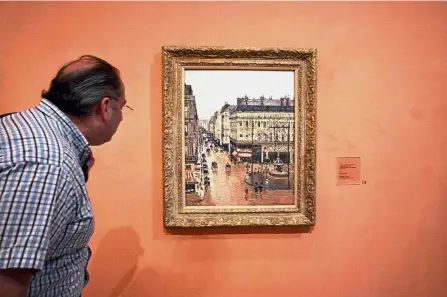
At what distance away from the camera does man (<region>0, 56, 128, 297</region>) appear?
68 cm

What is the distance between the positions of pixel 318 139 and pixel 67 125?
1.00 meters

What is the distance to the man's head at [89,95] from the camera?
88 cm

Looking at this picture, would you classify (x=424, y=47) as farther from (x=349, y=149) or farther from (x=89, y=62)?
(x=89, y=62)

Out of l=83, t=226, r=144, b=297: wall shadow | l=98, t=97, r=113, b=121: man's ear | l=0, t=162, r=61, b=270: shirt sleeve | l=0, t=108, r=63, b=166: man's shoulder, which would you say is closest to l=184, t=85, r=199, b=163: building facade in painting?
l=83, t=226, r=144, b=297: wall shadow

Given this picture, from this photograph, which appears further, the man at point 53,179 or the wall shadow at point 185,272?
the wall shadow at point 185,272

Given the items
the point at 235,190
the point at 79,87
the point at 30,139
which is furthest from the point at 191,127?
the point at 30,139

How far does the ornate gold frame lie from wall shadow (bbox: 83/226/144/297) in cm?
19

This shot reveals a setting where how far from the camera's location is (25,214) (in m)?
0.68

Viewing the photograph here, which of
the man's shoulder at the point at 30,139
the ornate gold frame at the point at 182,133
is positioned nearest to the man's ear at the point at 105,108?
the man's shoulder at the point at 30,139

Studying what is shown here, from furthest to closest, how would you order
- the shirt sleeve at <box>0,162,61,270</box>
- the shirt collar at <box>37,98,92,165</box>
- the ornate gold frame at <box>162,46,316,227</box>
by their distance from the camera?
1. the ornate gold frame at <box>162,46,316,227</box>
2. the shirt collar at <box>37,98,92,165</box>
3. the shirt sleeve at <box>0,162,61,270</box>

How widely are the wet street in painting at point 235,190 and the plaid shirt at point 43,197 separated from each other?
634 millimetres

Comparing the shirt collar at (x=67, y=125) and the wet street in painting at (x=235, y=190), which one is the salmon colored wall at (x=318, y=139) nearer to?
the wet street in painting at (x=235, y=190)

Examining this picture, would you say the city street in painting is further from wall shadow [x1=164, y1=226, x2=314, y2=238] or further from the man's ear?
the man's ear

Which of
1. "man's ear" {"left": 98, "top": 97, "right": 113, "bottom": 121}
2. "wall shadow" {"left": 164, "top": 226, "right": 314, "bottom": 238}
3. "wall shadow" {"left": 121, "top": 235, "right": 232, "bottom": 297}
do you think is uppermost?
"man's ear" {"left": 98, "top": 97, "right": 113, "bottom": 121}
